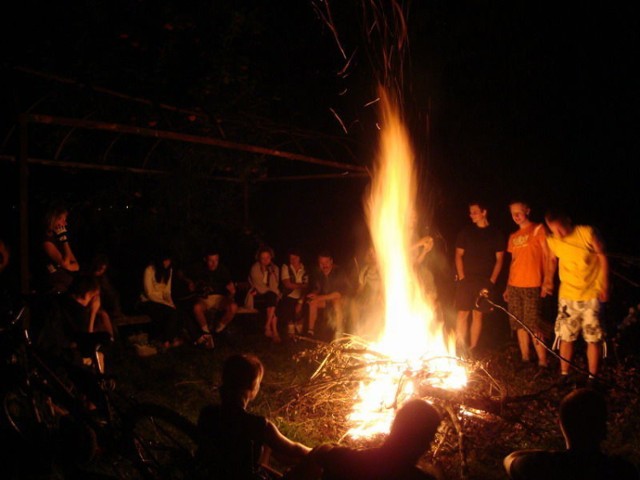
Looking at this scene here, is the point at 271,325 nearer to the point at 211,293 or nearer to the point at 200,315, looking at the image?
the point at 211,293

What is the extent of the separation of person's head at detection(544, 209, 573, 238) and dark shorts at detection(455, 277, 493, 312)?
150 cm

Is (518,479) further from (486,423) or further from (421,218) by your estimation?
(421,218)

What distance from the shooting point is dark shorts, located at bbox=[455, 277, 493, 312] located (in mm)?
7887

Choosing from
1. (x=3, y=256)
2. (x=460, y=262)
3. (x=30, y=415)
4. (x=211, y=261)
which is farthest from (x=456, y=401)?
(x=211, y=261)

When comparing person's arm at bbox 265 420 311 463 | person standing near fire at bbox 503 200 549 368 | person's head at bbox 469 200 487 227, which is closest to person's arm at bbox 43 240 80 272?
person's arm at bbox 265 420 311 463

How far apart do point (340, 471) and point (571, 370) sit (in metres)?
4.94

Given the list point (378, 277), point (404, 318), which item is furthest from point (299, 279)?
point (404, 318)

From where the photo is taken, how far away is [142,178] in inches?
424

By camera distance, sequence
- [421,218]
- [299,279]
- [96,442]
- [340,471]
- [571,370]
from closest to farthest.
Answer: [340,471] < [96,442] < [571,370] < [421,218] < [299,279]

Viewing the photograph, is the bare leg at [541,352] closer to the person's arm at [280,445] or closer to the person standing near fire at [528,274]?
the person standing near fire at [528,274]

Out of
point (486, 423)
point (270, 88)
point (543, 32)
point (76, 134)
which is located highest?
point (543, 32)

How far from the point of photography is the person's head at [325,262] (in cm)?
940

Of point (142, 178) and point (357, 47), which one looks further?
point (357, 47)

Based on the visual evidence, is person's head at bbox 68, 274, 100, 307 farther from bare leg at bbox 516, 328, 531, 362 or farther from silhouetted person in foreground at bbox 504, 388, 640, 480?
bare leg at bbox 516, 328, 531, 362
